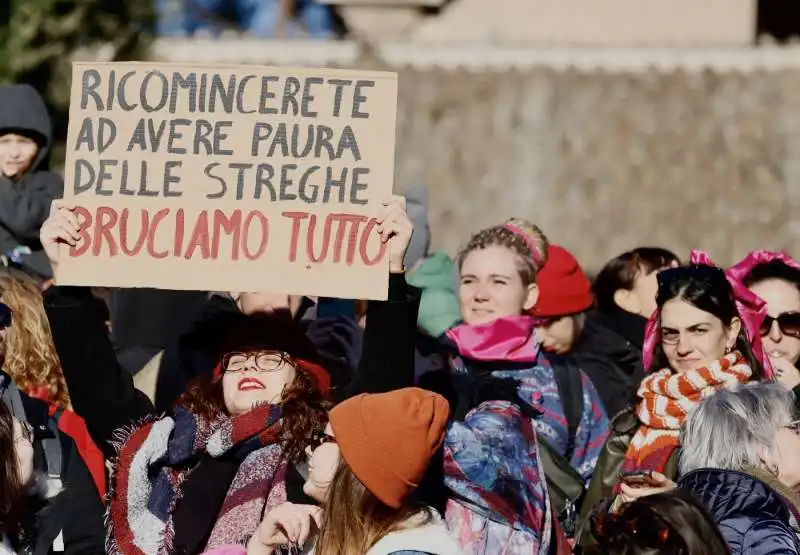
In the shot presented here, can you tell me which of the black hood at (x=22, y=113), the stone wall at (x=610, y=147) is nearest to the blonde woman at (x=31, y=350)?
the black hood at (x=22, y=113)

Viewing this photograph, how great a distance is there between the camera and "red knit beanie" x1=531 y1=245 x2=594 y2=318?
22.3 feet

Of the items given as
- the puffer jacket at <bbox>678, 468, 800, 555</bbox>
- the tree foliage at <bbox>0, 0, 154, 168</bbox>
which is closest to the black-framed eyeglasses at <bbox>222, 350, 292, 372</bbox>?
the puffer jacket at <bbox>678, 468, 800, 555</bbox>

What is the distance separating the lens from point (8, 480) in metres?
4.90

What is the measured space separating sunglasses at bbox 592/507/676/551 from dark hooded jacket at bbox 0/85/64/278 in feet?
10.9

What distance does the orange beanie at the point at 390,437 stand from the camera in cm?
445

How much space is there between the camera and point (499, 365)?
235 inches

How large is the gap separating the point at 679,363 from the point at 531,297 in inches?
28.1

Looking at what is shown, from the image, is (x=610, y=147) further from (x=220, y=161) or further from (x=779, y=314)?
(x=220, y=161)

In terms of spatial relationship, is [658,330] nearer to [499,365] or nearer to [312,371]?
[499,365]

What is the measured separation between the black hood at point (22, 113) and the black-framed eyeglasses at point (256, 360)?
6.63 feet

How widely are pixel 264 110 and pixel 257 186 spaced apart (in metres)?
0.21

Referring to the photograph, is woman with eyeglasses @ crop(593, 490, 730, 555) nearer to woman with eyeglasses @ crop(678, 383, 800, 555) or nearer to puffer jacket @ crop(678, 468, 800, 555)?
puffer jacket @ crop(678, 468, 800, 555)

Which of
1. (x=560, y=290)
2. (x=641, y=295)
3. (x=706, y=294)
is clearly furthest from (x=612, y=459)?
(x=641, y=295)

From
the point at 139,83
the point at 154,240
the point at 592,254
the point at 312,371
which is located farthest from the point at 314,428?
the point at 592,254
